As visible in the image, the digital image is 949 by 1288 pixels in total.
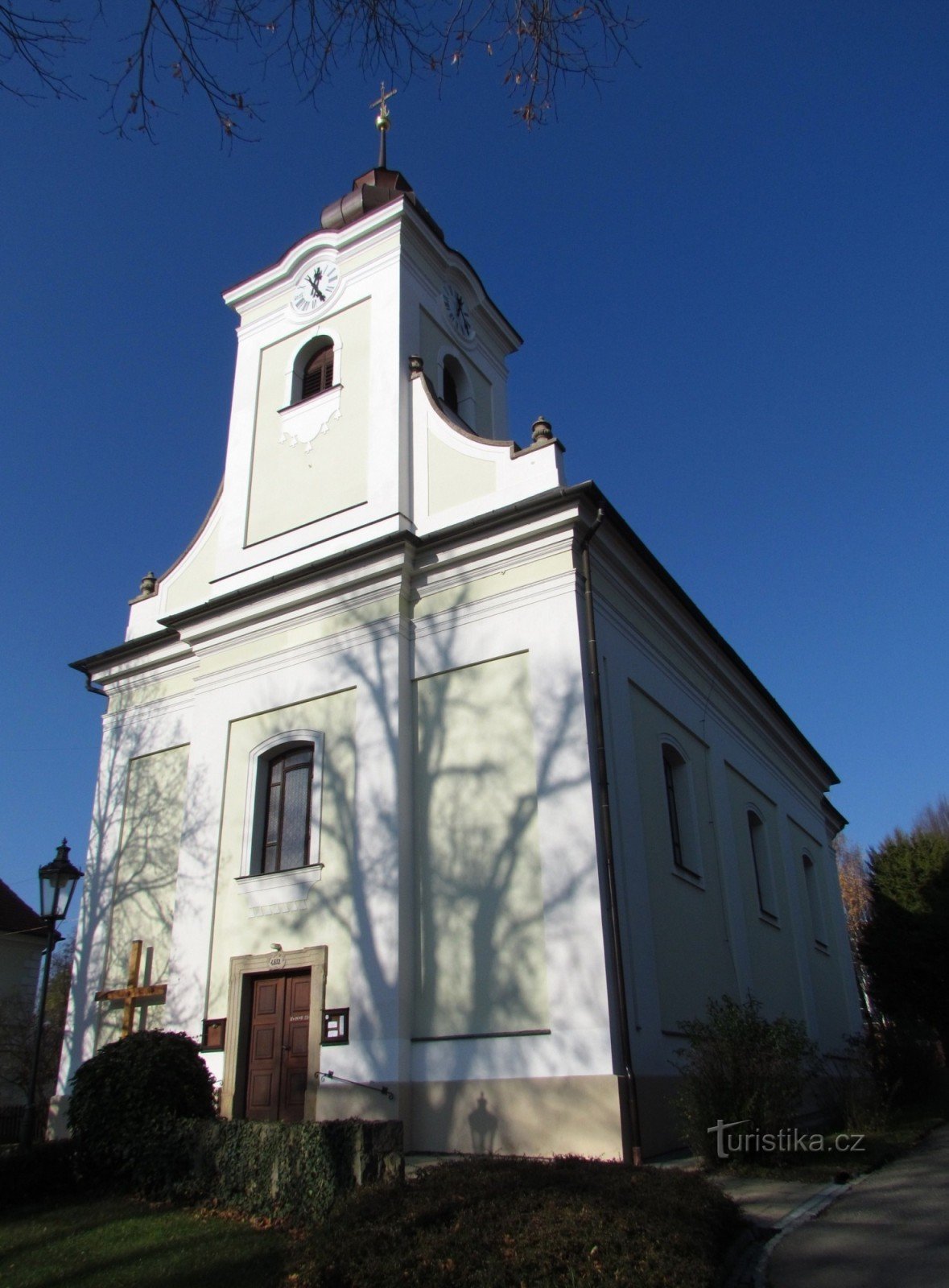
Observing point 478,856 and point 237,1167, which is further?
point 478,856

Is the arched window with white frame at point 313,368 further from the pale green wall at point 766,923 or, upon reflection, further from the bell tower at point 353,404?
the pale green wall at point 766,923

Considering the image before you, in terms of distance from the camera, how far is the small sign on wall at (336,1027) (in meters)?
12.7

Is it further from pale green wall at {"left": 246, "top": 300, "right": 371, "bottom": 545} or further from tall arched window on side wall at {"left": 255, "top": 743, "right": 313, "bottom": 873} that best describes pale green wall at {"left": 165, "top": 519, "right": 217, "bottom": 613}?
tall arched window on side wall at {"left": 255, "top": 743, "right": 313, "bottom": 873}

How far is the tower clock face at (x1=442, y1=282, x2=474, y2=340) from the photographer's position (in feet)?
62.3

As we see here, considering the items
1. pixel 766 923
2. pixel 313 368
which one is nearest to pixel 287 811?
pixel 313 368

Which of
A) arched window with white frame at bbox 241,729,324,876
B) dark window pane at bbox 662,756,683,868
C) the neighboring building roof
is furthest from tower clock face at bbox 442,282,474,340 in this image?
the neighboring building roof

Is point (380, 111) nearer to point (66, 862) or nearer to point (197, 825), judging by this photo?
point (197, 825)

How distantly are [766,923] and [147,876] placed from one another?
11037 millimetres

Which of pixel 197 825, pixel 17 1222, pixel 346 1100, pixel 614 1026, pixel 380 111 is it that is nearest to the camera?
pixel 17 1222

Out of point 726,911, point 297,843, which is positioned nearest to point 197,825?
point 297,843

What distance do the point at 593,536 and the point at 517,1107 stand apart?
290 inches

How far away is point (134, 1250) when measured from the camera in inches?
296

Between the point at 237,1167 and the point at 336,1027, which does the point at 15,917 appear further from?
the point at 237,1167

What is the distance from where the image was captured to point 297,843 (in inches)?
572
